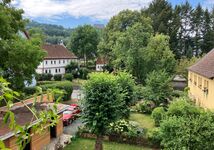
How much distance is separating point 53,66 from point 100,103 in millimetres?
47156

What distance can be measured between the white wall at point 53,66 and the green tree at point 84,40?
358 inches

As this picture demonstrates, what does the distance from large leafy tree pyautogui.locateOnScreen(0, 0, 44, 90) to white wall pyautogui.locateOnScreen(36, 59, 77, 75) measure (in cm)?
4113

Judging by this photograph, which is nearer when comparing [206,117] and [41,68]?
[206,117]

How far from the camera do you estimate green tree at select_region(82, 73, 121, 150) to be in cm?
1875

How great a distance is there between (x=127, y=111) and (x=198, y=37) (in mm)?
55113

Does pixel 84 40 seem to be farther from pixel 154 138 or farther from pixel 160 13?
pixel 154 138

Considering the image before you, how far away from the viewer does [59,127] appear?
2247 centimetres

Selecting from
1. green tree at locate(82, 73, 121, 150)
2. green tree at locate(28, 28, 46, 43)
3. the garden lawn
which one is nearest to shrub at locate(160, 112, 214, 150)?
green tree at locate(82, 73, 121, 150)

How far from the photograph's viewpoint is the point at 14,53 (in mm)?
18250

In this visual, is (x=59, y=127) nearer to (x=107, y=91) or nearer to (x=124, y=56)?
(x=107, y=91)

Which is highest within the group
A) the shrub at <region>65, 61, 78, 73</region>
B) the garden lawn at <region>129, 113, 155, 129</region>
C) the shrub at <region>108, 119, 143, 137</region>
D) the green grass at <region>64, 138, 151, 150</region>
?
the shrub at <region>65, 61, 78, 73</region>

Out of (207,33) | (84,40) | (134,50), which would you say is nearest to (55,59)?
(84,40)

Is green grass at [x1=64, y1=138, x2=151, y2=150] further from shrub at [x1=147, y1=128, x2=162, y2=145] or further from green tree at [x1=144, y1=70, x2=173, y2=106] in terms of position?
green tree at [x1=144, y1=70, x2=173, y2=106]

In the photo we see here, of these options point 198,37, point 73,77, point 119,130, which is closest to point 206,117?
point 119,130
